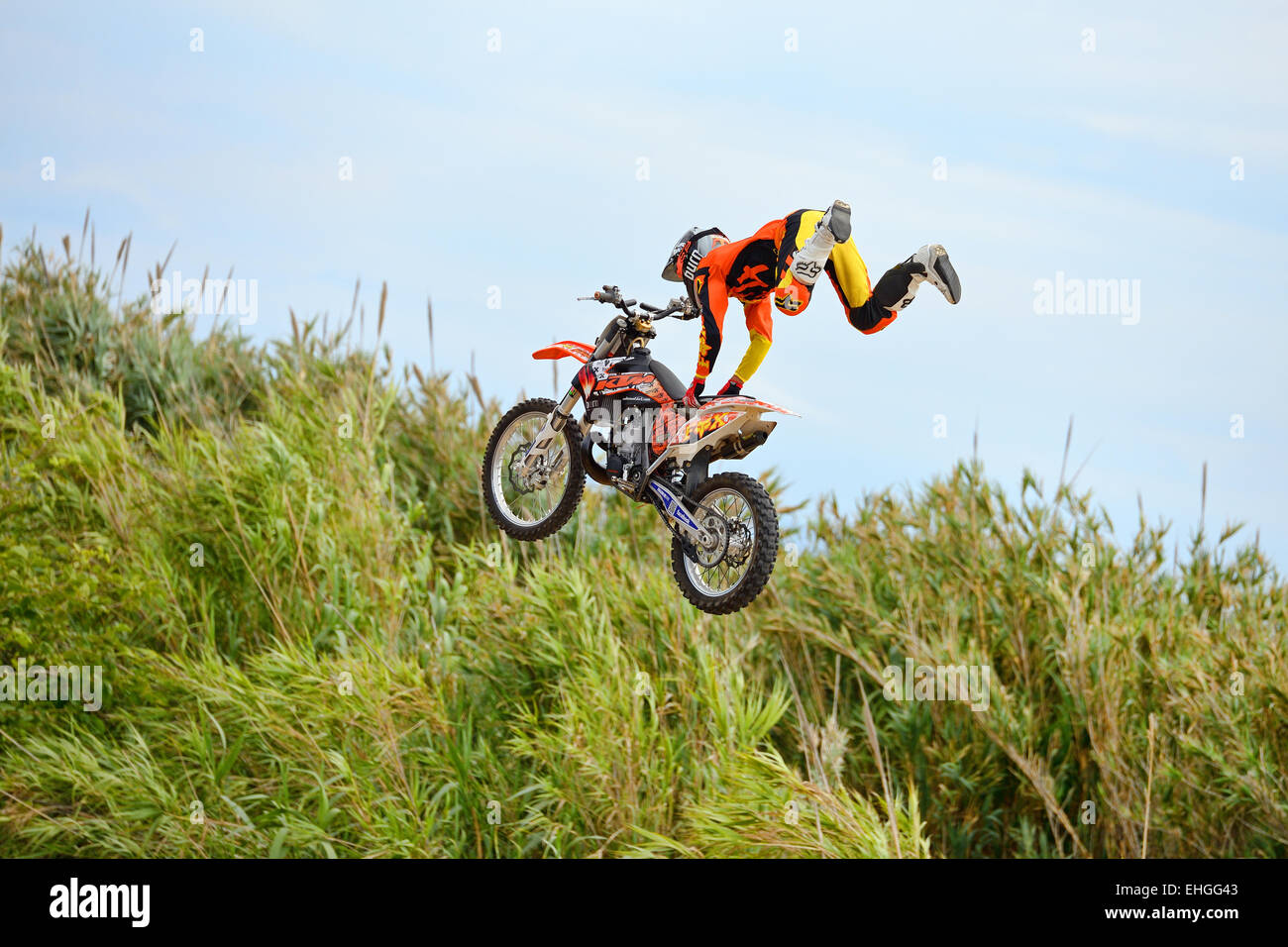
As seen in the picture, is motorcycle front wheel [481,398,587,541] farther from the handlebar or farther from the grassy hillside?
the grassy hillside

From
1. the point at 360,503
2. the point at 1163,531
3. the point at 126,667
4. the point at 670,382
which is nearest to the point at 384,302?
the point at 360,503

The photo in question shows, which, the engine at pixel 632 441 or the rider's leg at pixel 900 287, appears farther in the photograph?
the engine at pixel 632 441

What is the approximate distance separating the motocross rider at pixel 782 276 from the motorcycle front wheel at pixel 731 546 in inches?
17.9

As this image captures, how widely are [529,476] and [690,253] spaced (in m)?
1.61

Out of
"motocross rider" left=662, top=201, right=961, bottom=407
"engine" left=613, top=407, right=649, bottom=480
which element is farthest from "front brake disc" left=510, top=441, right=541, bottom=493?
"motocross rider" left=662, top=201, right=961, bottom=407

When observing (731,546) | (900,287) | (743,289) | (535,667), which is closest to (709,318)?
(743,289)

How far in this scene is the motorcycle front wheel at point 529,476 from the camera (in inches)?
199

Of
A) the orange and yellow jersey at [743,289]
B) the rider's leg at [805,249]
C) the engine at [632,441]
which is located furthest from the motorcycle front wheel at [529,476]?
the rider's leg at [805,249]

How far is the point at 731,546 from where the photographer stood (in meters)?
4.75

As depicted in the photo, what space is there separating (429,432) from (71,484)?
704 centimetres

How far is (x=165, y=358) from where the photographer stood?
80.6 feet

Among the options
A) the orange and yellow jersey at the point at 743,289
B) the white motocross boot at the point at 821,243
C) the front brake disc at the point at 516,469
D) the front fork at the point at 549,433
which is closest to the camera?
the white motocross boot at the point at 821,243

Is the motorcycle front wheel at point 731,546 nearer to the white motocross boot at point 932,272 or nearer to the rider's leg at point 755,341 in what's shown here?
the rider's leg at point 755,341

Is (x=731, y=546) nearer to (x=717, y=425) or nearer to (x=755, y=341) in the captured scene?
(x=717, y=425)
